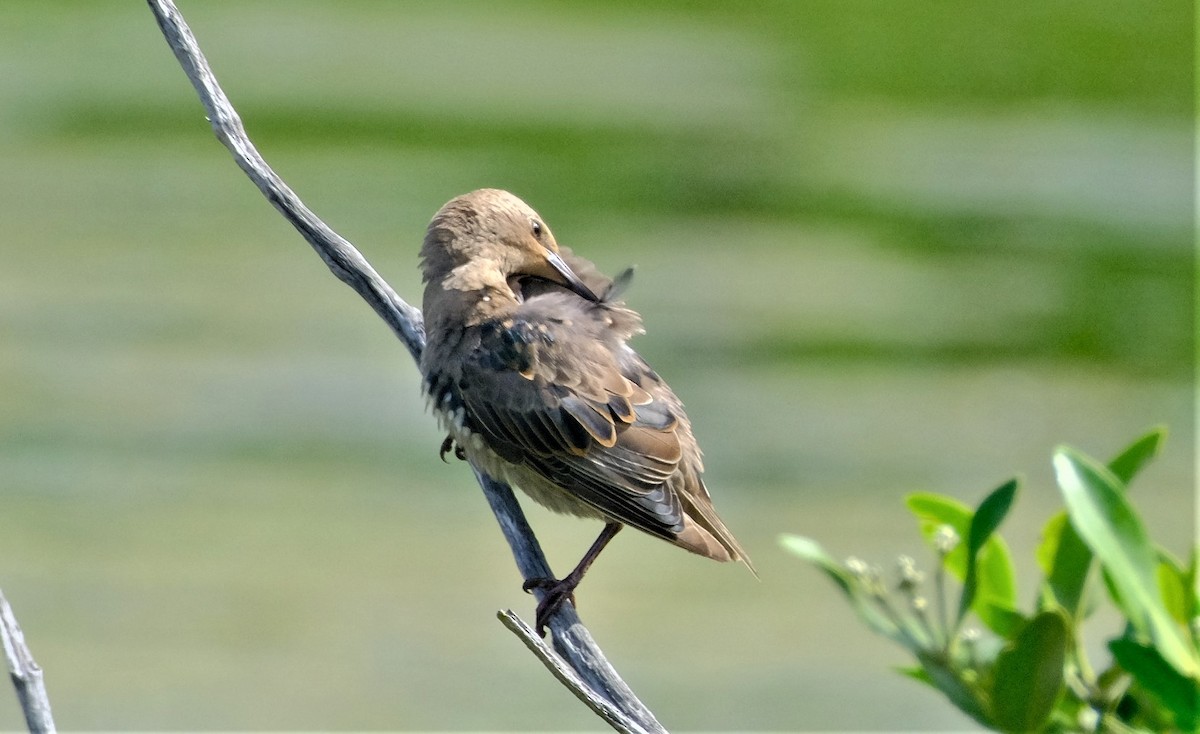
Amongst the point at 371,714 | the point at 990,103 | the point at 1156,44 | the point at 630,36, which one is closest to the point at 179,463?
the point at 371,714

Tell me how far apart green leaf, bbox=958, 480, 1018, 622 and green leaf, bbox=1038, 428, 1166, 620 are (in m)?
0.16

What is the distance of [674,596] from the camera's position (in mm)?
4398

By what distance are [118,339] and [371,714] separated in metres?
1.86

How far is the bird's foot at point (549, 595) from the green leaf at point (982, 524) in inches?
27.9

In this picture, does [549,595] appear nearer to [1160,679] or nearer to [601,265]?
[1160,679]

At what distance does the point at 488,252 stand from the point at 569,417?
14.8 inches

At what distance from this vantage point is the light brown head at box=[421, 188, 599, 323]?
2.36 metres

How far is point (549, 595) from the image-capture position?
2100mm

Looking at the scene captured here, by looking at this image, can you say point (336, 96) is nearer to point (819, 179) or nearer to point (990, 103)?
point (819, 179)

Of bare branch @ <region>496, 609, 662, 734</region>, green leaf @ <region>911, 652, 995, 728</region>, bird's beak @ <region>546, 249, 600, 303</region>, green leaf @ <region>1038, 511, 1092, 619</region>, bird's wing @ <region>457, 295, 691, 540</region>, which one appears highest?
bird's beak @ <region>546, 249, 600, 303</region>

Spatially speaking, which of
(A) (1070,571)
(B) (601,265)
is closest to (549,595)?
(A) (1070,571)

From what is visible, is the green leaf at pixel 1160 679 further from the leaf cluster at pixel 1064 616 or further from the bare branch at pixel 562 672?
the bare branch at pixel 562 672

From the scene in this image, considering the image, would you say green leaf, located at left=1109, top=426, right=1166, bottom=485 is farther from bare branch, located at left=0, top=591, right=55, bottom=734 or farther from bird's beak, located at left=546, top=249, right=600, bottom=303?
bare branch, located at left=0, top=591, right=55, bottom=734

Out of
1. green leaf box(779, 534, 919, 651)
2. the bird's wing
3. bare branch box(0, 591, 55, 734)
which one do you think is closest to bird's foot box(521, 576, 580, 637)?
the bird's wing
